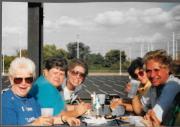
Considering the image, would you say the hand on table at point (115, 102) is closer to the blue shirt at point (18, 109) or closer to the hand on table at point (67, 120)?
the hand on table at point (67, 120)

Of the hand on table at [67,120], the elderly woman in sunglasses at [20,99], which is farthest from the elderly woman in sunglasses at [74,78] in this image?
the elderly woman in sunglasses at [20,99]

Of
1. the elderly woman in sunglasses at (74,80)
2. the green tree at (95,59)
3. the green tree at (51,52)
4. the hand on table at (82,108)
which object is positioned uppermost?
the green tree at (51,52)

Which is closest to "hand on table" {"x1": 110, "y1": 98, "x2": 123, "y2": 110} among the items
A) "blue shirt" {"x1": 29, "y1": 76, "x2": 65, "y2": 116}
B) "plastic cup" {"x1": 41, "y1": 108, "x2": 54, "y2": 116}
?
"blue shirt" {"x1": 29, "y1": 76, "x2": 65, "y2": 116}

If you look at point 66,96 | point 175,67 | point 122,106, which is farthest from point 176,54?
point 66,96

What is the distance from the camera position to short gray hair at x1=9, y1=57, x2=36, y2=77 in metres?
6.18

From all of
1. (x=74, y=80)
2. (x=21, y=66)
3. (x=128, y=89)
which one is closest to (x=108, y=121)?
(x=128, y=89)

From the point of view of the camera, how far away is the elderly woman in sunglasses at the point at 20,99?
595 cm

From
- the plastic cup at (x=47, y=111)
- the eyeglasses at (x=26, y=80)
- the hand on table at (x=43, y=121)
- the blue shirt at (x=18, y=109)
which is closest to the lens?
the blue shirt at (x=18, y=109)

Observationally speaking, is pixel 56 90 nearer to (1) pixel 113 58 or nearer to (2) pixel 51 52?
(2) pixel 51 52

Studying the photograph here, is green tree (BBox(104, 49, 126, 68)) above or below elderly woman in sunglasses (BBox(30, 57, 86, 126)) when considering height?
above

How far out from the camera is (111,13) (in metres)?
6.52

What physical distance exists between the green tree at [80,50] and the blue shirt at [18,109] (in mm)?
882

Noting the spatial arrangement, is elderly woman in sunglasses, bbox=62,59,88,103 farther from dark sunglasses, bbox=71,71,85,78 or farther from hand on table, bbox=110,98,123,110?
hand on table, bbox=110,98,123,110

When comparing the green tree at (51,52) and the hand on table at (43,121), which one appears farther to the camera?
the green tree at (51,52)
